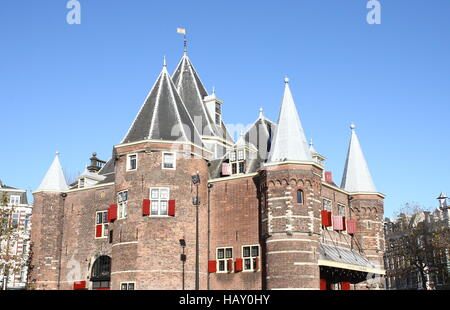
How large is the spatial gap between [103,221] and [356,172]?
719 inches

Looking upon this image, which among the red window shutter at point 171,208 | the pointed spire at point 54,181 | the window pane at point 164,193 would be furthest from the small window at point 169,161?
the pointed spire at point 54,181

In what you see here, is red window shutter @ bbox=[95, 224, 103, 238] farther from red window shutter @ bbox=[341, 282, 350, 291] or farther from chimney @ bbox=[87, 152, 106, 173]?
red window shutter @ bbox=[341, 282, 350, 291]

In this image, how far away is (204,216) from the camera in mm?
33844

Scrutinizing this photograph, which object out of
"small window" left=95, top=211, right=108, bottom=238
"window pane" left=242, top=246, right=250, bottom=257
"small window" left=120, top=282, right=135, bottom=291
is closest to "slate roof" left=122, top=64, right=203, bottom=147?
"small window" left=95, top=211, right=108, bottom=238

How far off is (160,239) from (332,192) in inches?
488

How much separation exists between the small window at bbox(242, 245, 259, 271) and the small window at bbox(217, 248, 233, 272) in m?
1.01

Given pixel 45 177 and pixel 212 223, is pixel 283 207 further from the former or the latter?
pixel 45 177

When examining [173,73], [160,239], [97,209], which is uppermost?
[173,73]

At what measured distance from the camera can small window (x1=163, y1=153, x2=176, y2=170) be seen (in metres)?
32.7

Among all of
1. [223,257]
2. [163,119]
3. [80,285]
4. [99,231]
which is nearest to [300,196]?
[223,257]

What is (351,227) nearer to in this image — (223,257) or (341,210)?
(341,210)

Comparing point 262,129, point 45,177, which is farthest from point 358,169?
point 45,177

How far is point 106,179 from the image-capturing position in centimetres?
3872
